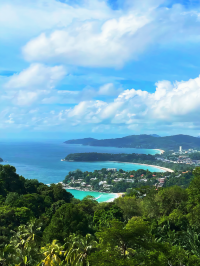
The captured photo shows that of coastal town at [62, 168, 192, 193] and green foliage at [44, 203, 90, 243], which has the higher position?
green foliage at [44, 203, 90, 243]

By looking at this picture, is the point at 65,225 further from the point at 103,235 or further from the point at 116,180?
the point at 116,180

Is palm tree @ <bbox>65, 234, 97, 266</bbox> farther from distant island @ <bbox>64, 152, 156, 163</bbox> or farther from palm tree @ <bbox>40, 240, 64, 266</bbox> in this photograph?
distant island @ <bbox>64, 152, 156, 163</bbox>

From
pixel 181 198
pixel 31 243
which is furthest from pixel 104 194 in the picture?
pixel 31 243

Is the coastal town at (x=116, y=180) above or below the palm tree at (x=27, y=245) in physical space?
below

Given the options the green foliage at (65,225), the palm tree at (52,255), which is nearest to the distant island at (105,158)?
the green foliage at (65,225)

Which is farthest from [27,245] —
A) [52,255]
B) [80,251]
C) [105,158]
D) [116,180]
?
[105,158]

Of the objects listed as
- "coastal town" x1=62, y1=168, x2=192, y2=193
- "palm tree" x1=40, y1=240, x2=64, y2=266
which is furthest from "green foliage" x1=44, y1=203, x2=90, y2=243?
"coastal town" x1=62, y1=168, x2=192, y2=193

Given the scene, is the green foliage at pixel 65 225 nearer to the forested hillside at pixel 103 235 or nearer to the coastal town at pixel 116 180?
the forested hillside at pixel 103 235

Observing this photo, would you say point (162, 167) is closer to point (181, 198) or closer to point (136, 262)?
point (181, 198)
